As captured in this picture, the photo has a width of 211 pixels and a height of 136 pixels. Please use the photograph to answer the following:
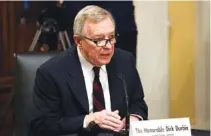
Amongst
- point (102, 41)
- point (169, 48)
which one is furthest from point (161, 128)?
point (169, 48)

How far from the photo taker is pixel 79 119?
1.53 metres

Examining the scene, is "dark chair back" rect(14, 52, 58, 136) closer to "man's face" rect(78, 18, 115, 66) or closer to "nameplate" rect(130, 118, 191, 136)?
"man's face" rect(78, 18, 115, 66)

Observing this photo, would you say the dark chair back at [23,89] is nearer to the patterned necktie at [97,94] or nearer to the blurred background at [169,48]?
the patterned necktie at [97,94]

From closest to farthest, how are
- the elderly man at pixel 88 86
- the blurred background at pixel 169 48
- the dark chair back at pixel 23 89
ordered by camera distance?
the elderly man at pixel 88 86 < the dark chair back at pixel 23 89 < the blurred background at pixel 169 48

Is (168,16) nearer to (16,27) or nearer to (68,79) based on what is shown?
(68,79)

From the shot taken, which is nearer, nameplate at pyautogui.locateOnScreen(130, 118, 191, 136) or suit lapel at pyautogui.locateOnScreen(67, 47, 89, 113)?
nameplate at pyautogui.locateOnScreen(130, 118, 191, 136)

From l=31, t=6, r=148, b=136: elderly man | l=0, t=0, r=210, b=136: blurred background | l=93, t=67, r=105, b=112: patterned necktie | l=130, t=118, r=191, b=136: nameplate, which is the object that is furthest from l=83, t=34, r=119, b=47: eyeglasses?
l=0, t=0, r=210, b=136: blurred background

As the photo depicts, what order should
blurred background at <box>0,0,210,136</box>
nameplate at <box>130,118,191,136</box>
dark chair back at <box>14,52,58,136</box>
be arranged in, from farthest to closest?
1. blurred background at <box>0,0,210,136</box>
2. dark chair back at <box>14,52,58,136</box>
3. nameplate at <box>130,118,191,136</box>

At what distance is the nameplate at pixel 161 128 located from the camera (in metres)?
1.21

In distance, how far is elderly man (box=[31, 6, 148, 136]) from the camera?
1.53 meters

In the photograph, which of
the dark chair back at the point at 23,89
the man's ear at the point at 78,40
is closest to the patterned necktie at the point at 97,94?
the man's ear at the point at 78,40

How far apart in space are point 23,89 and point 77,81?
33 centimetres

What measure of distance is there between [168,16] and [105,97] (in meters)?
1.33

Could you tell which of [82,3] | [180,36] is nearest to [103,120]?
[180,36]
